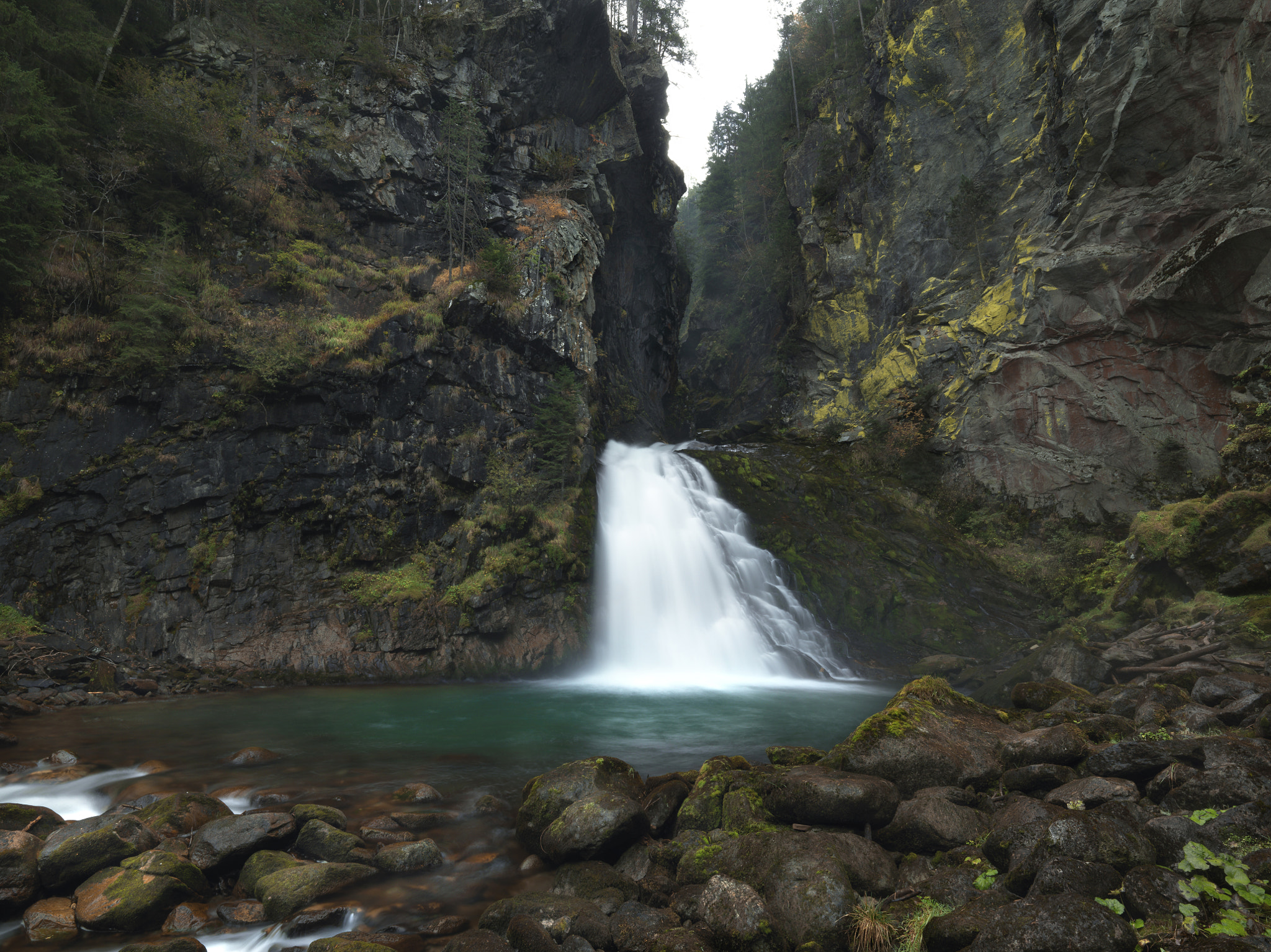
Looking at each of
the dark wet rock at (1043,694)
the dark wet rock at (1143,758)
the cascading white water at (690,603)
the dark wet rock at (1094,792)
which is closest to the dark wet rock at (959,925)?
the dark wet rock at (1094,792)

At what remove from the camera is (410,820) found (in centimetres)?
602

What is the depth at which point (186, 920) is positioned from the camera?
4.31 metres

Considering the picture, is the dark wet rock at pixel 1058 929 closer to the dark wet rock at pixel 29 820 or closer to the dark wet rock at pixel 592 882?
the dark wet rock at pixel 592 882

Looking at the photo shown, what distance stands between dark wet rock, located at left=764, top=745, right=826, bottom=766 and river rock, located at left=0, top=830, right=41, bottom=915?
6.64m

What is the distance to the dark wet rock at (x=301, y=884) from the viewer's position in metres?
4.43

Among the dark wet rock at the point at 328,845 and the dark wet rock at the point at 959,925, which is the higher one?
the dark wet rock at the point at 959,925

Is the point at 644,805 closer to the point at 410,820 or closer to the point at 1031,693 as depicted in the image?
the point at 410,820

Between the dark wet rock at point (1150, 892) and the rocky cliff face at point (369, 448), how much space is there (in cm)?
1325

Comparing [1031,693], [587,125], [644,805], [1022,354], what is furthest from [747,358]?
[644,805]

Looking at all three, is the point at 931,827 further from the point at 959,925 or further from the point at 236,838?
the point at 236,838

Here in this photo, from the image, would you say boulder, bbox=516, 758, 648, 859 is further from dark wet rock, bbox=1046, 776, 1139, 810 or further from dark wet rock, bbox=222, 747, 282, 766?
dark wet rock, bbox=222, 747, 282, 766

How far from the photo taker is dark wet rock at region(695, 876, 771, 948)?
3.72 metres

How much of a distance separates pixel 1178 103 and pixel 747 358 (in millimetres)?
22577

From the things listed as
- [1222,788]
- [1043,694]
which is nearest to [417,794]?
[1222,788]
